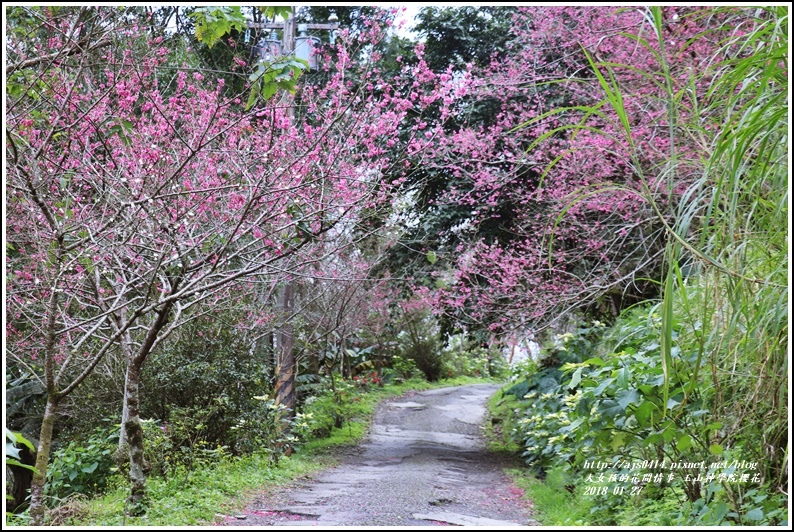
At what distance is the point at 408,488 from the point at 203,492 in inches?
49.8

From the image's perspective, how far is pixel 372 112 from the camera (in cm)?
345

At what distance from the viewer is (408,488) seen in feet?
13.5

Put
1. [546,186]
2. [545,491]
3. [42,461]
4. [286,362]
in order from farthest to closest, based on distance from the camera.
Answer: [286,362] → [546,186] → [545,491] → [42,461]

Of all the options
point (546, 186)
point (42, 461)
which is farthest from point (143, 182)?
point (546, 186)

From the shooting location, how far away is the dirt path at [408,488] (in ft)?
10.7

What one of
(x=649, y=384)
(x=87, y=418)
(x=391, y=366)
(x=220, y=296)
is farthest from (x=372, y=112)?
(x=391, y=366)

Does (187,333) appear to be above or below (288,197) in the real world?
below

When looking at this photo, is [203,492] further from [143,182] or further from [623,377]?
[623,377]

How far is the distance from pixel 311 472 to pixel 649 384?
12.0ft

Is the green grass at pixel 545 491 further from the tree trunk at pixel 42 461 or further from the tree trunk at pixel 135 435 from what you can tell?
the tree trunk at pixel 42 461

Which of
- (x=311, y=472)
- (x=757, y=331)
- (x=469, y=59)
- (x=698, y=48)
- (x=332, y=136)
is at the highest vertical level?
(x=469, y=59)

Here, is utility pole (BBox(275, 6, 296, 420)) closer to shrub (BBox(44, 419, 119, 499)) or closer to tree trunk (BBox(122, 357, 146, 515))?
shrub (BBox(44, 419, 119, 499))

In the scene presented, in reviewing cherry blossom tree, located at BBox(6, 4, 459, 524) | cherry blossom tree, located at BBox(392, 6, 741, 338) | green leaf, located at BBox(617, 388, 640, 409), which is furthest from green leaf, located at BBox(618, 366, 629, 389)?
cherry blossom tree, located at BBox(392, 6, 741, 338)

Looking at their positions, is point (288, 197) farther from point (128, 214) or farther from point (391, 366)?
point (391, 366)
